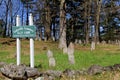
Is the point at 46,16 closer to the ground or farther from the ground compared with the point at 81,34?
farther from the ground

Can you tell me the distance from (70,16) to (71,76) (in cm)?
5344

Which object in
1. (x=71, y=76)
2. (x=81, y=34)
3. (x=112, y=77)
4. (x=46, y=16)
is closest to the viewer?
(x=112, y=77)

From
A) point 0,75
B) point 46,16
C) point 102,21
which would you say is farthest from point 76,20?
point 0,75

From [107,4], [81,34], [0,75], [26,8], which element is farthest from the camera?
[81,34]

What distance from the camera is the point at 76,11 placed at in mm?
62156

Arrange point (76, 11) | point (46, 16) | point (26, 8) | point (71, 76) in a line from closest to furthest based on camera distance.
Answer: point (71, 76) < point (46, 16) < point (76, 11) < point (26, 8)

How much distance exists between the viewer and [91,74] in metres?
10.7

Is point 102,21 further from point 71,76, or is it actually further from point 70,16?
point 71,76

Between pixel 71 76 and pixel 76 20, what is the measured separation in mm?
54666

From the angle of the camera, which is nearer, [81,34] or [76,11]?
[76,11]

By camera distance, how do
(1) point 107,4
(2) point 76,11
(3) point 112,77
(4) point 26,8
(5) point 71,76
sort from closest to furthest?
(3) point 112,77, (5) point 71,76, (1) point 107,4, (2) point 76,11, (4) point 26,8

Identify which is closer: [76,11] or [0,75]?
[0,75]

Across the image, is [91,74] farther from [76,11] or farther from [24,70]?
[76,11]

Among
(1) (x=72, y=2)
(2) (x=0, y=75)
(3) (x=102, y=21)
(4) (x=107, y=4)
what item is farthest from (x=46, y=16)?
(2) (x=0, y=75)
